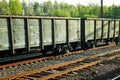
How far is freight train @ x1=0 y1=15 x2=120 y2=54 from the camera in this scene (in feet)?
40.3

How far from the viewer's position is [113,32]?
23.9 metres

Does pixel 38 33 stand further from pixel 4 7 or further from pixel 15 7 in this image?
pixel 4 7

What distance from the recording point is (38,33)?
14.2m

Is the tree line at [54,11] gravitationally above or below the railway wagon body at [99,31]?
above

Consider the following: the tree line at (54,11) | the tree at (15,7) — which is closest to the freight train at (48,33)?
the tree line at (54,11)

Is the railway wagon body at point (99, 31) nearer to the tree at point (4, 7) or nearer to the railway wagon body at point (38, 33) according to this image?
the railway wagon body at point (38, 33)

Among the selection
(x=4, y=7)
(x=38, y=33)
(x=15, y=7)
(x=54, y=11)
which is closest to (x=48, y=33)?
(x=38, y=33)

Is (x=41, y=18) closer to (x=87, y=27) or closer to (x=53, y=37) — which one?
(x=53, y=37)

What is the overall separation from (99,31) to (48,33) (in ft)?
24.6

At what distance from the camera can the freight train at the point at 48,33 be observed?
484 inches

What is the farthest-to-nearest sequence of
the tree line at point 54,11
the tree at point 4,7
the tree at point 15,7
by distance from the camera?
the tree at point 15,7
the tree at point 4,7
the tree line at point 54,11

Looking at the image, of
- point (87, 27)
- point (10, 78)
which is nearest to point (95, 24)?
point (87, 27)

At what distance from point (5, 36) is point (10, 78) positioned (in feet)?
11.8

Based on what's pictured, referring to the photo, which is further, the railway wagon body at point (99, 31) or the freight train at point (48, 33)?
the railway wagon body at point (99, 31)
